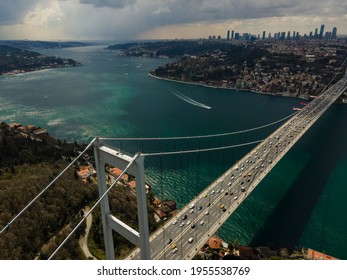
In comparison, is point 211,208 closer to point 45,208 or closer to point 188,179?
point 188,179

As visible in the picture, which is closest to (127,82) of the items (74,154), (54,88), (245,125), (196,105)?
(54,88)

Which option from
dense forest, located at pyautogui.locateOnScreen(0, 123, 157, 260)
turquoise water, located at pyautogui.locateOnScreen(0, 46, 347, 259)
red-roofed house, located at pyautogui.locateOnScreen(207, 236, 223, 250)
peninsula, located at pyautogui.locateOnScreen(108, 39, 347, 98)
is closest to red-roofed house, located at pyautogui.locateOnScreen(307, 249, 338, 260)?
turquoise water, located at pyautogui.locateOnScreen(0, 46, 347, 259)

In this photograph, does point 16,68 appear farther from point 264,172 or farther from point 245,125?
point 264,172

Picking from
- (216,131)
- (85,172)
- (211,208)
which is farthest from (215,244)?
(216,131)

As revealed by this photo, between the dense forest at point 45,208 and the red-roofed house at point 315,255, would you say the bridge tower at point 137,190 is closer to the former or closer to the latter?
the dense forest at point 45,208

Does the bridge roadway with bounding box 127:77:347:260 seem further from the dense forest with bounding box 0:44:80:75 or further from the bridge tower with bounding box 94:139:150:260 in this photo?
the dense forest with bounding box 0:44:80:75

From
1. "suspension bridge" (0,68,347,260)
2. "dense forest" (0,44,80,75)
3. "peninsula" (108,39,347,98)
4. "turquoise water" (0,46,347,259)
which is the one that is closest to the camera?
"suspension bridge" (0,68,347,260)
